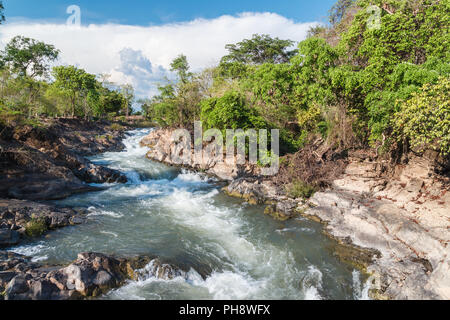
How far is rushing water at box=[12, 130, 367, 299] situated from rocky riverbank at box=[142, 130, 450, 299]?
70 centimetres

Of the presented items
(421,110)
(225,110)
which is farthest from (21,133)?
(421,110)

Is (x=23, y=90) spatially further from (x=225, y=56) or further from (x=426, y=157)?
(x=426, y=157)

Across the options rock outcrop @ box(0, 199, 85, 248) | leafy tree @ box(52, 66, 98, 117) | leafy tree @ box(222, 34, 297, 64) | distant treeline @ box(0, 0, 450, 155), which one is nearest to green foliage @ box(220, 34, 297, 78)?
leafy tree @ box(222, 34, 297, 64)

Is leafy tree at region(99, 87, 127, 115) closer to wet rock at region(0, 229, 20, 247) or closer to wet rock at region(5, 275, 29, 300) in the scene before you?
wet rock at region(0, 229, 20, 247)

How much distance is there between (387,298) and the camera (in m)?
6.31

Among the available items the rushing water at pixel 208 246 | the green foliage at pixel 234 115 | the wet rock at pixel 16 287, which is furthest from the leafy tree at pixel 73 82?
the wet rock at pixel 16 287

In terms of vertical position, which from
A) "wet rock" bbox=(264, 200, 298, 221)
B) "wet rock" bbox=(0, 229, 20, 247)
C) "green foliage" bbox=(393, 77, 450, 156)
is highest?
"green foliage" bbox=(393, 77, 450, 156)

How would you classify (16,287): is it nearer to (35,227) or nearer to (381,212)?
(35,227)

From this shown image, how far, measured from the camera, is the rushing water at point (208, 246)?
677cm

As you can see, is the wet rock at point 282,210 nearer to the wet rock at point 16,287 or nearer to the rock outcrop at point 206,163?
the rock outcrop at point 206,163

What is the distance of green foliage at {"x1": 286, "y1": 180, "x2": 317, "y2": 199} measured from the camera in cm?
1276

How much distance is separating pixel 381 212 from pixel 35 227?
1307cm

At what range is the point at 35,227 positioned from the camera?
8750 millimetres

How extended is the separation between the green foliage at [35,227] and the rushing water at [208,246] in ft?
1.27
